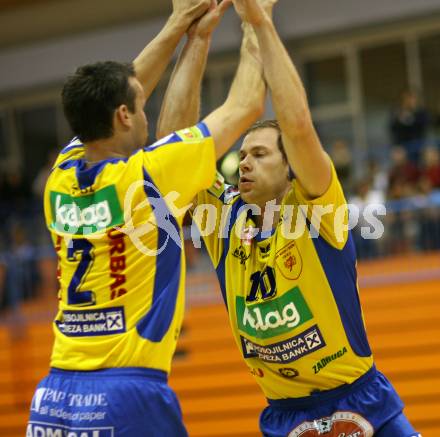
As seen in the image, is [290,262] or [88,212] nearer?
Answer: [88,212]

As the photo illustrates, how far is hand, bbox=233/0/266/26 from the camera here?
140 inches

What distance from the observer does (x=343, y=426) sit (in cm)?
402

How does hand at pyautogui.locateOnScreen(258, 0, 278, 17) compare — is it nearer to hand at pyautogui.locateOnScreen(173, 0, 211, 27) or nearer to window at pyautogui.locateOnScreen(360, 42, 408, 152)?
hand at pyautogui.locateOnScreen(173, 0, 211, 27)

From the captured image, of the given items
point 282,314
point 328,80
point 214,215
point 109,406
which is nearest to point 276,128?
point 214,215

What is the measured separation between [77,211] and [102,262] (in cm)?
24

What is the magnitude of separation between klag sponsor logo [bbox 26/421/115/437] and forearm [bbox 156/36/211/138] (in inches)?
55.1

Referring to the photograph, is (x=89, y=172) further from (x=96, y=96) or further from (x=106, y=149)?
(x=96, y=96)

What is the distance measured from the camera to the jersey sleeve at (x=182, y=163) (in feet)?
11.0

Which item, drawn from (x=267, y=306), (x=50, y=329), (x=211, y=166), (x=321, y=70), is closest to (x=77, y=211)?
(x=211, y=166)

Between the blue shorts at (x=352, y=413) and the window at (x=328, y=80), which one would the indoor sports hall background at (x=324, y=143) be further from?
the blue shorts at (x=352, y=413)

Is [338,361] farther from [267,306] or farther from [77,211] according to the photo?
[77,211]

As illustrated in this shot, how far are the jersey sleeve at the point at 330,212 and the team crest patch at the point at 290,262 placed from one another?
15 centimetres

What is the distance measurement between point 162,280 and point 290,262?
33.8 inches

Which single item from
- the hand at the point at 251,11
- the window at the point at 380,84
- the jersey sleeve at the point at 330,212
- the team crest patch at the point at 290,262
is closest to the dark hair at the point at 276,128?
the jersey sleeve at the point at 330,212
